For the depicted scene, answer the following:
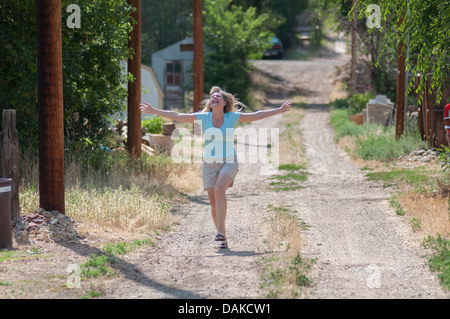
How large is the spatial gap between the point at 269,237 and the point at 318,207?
9.13ft

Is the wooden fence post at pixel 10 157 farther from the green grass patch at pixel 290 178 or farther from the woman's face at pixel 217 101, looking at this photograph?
the green grass patch at pixel 290 178

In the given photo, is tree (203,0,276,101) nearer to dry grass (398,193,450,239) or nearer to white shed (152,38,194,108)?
white shed (152,38,194,108)

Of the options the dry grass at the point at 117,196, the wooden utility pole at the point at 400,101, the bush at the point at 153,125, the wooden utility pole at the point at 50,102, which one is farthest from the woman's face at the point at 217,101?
the bush at the point at 153,125

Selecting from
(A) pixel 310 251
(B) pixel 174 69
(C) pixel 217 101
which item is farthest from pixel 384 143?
(B) pixel 174 69

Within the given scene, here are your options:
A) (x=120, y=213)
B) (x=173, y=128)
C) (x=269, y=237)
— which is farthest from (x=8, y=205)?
(x=173, y=128)

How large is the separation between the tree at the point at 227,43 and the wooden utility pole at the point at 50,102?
2647 centimetres

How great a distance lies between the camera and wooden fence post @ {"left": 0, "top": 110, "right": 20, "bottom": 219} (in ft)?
27.0

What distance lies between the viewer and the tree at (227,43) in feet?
115

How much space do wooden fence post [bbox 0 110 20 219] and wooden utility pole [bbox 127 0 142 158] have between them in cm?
519

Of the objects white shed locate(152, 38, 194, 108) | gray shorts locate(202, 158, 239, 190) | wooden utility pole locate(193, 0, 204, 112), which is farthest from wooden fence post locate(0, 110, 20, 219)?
white shed locate(152, 38, 194, 108)

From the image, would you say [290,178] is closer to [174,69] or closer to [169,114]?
[169,114]

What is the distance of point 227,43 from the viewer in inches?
1394

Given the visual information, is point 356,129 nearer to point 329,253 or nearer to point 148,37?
point 329,253

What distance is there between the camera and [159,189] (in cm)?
1180
